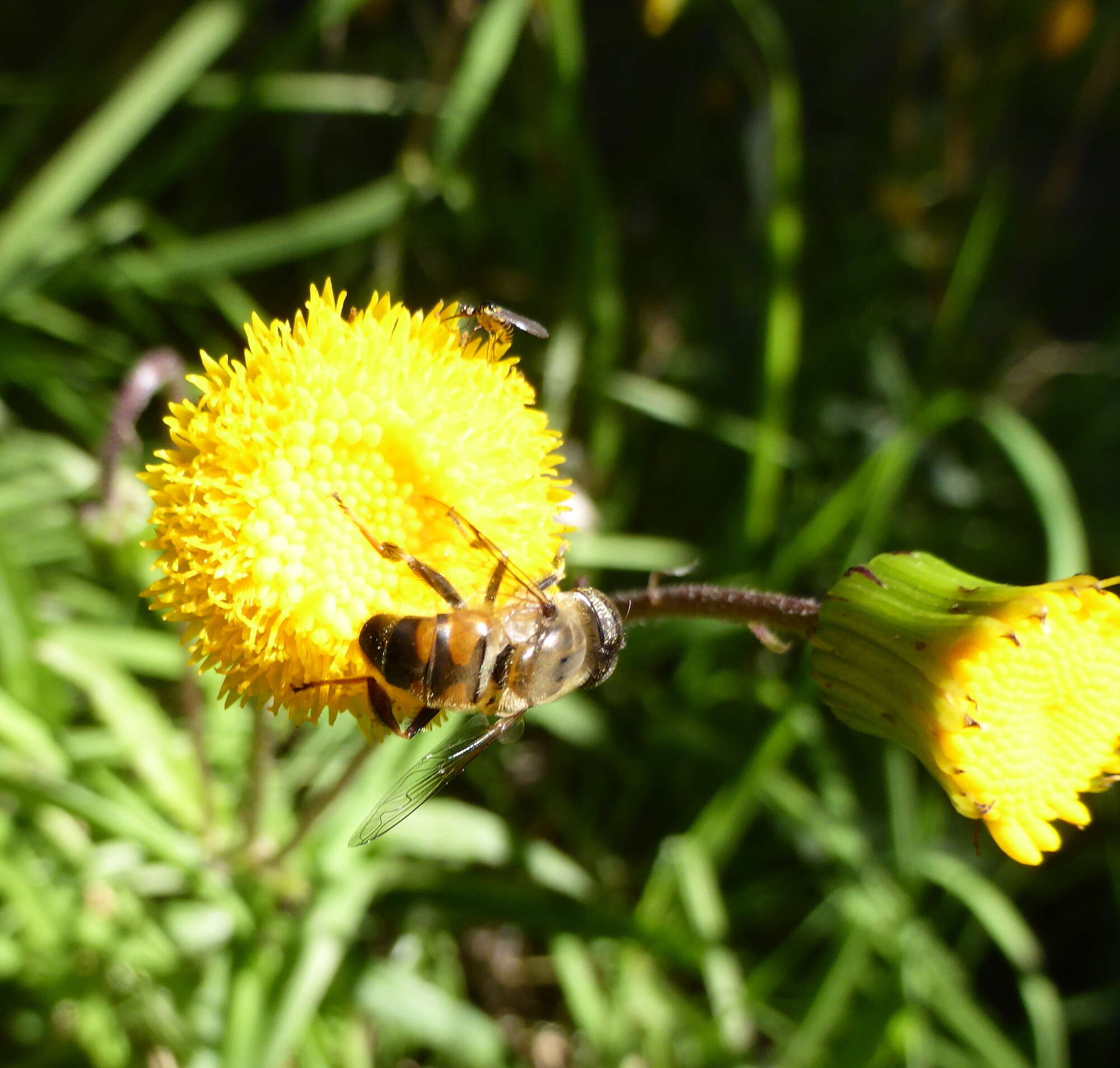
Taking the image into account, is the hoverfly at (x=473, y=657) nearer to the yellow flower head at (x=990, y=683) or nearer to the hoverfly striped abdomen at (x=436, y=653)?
the hoverfly striped abdomen at (x=436, y=653)

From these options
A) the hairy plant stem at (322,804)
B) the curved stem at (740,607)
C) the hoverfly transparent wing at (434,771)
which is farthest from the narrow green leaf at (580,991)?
the curved stem at (740,607)

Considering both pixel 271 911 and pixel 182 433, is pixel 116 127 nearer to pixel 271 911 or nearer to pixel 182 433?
pixel 182 433

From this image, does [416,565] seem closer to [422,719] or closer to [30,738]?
[422,719]

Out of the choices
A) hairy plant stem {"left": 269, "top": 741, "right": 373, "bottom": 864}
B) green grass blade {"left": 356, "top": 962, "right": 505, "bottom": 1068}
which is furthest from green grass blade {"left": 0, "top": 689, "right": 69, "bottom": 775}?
green grass blade {"left": 356, "top": 962, "right": 505, "bottom": 1068}

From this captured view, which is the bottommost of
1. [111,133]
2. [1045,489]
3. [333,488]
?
[333,488]

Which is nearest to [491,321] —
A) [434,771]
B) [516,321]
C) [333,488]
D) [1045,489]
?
[516,321]

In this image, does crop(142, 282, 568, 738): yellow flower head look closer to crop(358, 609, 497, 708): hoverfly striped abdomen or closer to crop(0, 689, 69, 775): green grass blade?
crop(358, 609, 497, 708): hoverfly striped abdomen
